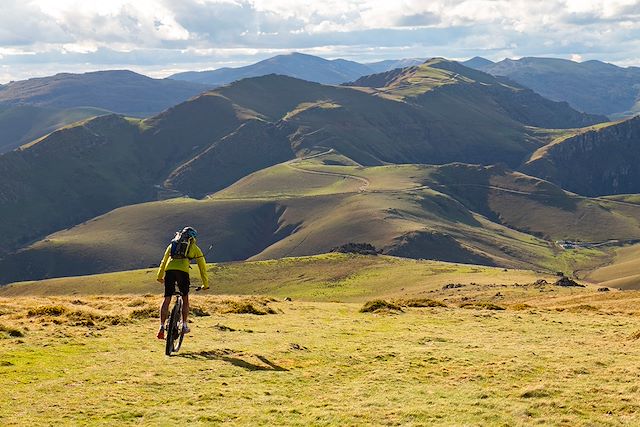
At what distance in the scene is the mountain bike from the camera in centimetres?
2588

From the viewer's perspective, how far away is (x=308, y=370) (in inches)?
976

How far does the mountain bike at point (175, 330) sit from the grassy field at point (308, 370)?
460mm

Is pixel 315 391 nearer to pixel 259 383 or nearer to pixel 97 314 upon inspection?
pixel 259 383

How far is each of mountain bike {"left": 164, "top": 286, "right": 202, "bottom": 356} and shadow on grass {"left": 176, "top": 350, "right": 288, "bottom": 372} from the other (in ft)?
1.35

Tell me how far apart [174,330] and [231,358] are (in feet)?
7.83

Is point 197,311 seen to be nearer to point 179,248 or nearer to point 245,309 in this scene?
point 245,309

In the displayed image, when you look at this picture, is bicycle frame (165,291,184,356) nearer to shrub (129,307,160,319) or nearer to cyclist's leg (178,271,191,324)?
cyclist's leg (178,271,191,324)

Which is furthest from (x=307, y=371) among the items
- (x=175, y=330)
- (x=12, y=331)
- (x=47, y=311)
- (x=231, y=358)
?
(x=47, y=311)

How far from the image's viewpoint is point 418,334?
3466cm

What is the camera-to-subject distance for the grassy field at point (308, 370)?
18.9 metres

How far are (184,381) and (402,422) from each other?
7.46 metres

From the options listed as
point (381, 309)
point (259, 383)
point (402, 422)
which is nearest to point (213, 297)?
point (381, 309)

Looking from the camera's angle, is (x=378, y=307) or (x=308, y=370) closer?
(x=308, y=370)

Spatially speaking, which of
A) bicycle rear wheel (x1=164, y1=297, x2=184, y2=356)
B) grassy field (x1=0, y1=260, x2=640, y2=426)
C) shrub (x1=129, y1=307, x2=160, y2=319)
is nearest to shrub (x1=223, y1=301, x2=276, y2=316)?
grassy field (x1=0, y1=260, x2=640, y2=426)
